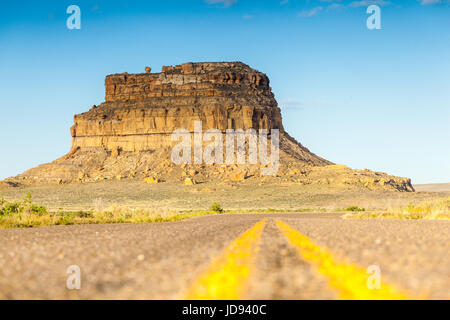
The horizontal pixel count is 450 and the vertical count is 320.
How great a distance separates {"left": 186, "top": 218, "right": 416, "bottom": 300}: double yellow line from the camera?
3.71 meters

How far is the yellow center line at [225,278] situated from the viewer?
3715 mm

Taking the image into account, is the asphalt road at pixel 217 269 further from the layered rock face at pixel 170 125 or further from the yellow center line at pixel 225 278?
the layered rock face at pixel 170 125

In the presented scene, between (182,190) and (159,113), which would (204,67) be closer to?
(159,113)

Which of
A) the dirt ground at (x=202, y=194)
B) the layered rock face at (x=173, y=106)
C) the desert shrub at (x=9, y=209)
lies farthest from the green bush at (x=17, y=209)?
the layered rock face at (x=173, y=106)

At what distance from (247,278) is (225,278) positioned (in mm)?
176

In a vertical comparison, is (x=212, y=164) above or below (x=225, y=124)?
below

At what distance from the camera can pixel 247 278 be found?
4.38 metres

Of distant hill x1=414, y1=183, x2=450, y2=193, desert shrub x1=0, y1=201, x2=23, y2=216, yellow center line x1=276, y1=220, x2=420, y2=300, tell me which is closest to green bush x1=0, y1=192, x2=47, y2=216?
desert shrub x1=0, y1=201, x2=23, y2=216

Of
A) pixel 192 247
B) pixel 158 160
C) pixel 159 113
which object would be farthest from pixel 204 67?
pixel 192 247

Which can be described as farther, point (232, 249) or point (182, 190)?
point (182, 190)

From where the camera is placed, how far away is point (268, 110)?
96.8 metres

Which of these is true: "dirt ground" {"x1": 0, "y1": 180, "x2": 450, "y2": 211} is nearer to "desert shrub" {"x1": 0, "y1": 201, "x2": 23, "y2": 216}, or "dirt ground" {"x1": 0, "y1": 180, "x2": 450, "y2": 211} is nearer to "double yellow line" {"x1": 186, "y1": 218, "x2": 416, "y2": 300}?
"desert shrub" {"x1": 0, "y1": 201, "x2": 23, "y2": 216}

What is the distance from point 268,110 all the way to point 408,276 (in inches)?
3663

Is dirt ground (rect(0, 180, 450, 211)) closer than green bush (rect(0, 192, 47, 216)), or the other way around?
green bush (rect(0, 192, 47, 216))
